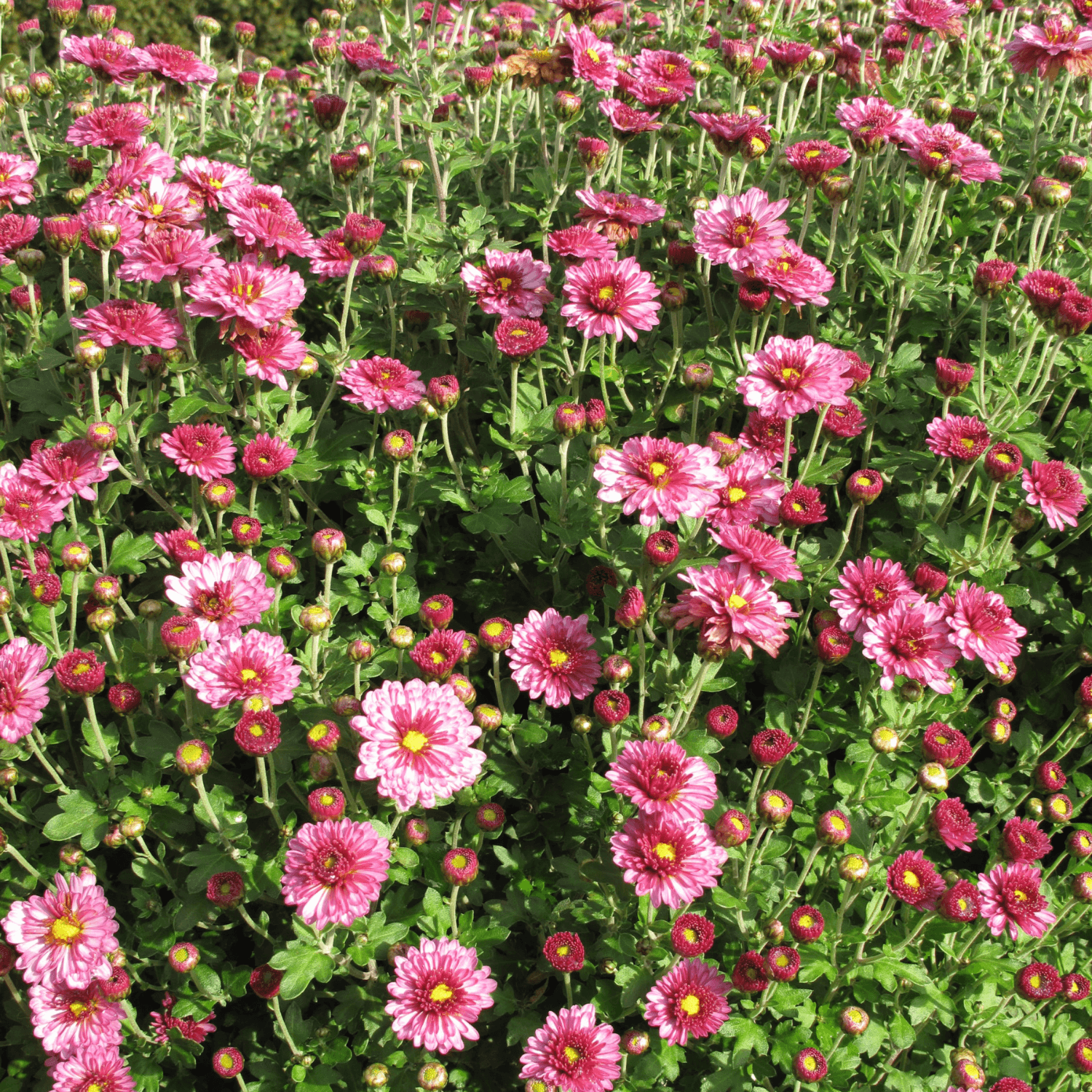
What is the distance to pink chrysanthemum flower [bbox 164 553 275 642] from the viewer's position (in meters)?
2.39

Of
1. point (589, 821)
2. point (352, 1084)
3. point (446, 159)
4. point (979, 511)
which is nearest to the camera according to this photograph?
point (352, 1084)

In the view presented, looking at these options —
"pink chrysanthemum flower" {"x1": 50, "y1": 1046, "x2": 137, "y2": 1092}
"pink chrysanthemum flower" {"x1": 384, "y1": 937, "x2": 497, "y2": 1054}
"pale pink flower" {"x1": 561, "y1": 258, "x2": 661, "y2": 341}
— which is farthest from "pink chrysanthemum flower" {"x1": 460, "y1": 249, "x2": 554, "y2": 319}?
"pink chrysanthemum flower" {"x1": 50, "y1": 1046, "x2": 137, "y2": 1092}

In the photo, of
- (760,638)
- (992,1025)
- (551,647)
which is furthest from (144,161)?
(992,1025)

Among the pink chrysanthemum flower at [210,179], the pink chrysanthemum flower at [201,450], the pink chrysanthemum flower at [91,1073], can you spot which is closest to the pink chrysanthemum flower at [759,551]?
the pink chrysanthemum flower at [201,450]

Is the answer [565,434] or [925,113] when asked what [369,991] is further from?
[925,113]

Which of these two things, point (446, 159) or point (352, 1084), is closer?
point (352, 1084)

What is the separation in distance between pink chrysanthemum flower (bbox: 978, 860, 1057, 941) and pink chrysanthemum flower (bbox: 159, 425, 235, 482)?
98.4 inches

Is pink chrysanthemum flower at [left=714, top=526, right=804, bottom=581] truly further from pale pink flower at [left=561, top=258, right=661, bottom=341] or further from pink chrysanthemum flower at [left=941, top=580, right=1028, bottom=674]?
pale pink flower at [left=561, top=258, right=661, bottom=341]

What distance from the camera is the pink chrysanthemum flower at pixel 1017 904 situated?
7.63 ft

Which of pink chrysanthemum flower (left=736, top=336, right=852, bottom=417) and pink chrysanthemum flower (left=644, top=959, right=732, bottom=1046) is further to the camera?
pink chrysanthemum flower (left=736, top=336, right=852, bottom=417)

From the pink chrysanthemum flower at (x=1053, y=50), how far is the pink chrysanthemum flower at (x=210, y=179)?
3.05m

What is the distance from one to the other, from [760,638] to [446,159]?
2.47m

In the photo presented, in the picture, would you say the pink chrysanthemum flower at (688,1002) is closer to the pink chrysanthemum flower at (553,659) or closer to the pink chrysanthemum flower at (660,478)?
the pink chrysanthemum flower at (553,659)

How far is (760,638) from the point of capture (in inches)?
88.4
